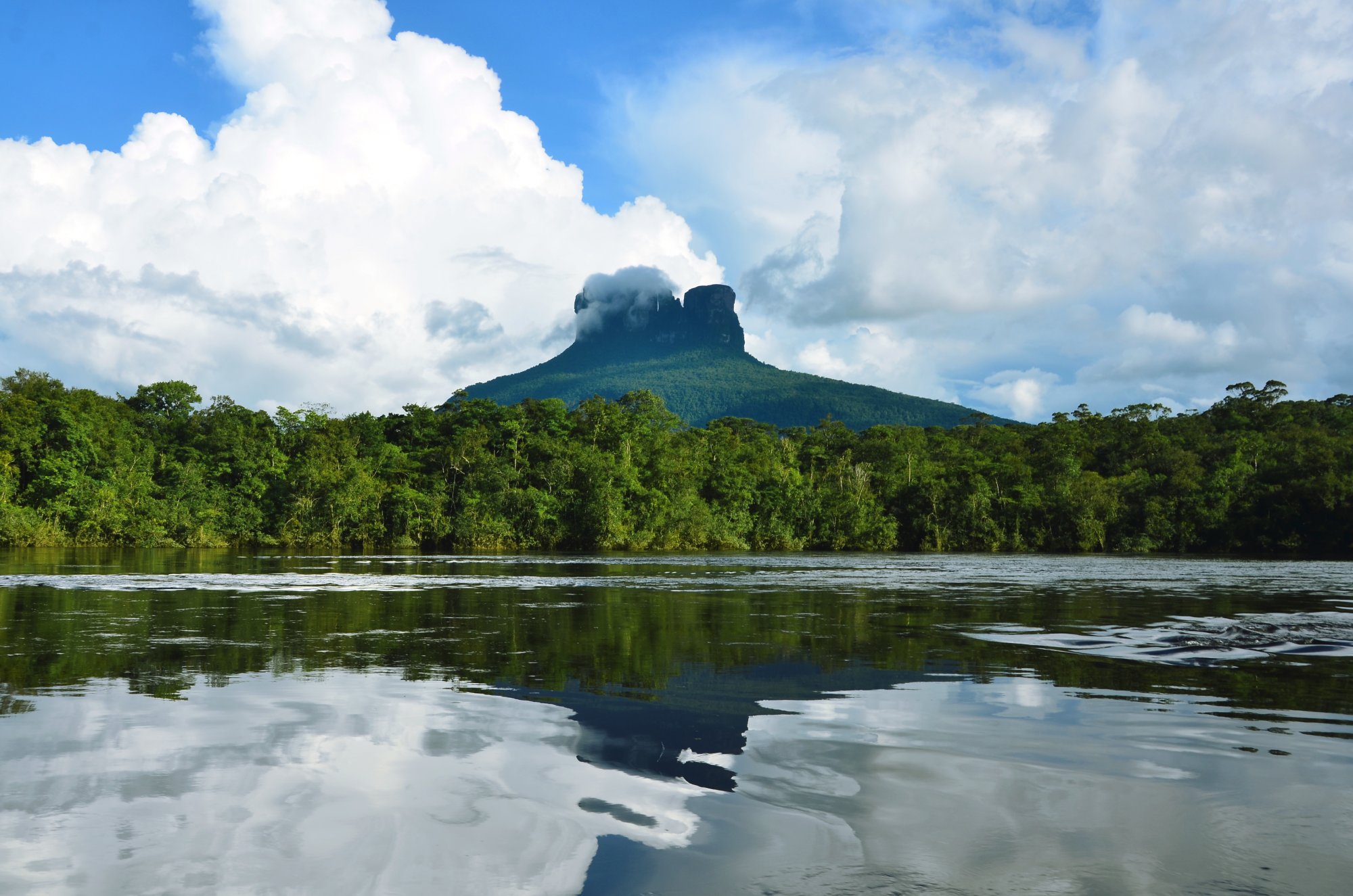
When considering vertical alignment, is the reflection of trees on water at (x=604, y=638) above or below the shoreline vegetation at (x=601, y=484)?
below

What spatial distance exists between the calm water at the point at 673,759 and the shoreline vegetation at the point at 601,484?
177ft

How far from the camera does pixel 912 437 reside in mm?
97938

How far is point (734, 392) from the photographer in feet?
554

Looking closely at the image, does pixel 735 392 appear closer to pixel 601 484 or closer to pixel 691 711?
pixel 601 484

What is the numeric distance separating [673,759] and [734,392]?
16392 cm

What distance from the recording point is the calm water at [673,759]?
3.92 m

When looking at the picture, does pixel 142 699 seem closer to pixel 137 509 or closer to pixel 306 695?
pixel 306 695

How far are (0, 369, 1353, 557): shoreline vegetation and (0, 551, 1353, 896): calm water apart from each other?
5387 cm

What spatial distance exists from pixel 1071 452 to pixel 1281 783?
9516 cm

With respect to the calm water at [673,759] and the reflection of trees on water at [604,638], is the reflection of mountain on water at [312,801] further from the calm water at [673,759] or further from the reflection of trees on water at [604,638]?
the reflection of trees on water at [604,638]

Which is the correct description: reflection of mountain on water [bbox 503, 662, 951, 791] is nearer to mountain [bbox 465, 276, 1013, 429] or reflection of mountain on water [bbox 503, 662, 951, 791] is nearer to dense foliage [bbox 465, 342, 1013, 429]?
mountain [bbox 465, 276, 1013, 429]

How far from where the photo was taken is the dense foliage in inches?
5955

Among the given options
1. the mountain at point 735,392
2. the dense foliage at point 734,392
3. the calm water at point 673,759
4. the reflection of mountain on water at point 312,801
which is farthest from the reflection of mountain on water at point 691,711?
the dense foliage at point 734,392

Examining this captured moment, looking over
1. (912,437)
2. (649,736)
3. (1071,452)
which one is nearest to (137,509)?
(649,736)
